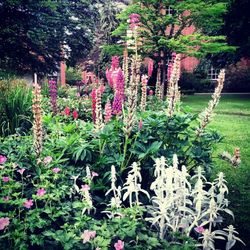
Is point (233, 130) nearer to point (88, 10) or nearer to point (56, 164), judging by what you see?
point (56, 164)

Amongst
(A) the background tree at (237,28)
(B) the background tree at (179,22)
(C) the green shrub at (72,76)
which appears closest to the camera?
(B) the background tree at (179,22)

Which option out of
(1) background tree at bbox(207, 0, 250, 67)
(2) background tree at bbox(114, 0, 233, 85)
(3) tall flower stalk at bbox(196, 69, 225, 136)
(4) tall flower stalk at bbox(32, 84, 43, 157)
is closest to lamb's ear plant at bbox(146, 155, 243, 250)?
(3) tall flower stalk at bbox(196, 69, 225, 136)

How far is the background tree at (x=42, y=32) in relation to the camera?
14.1m

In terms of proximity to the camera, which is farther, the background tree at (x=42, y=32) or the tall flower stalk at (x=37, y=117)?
the background tree at (x=42, y=32)

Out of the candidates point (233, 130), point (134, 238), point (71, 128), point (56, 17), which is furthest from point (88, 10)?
point (134, 238)

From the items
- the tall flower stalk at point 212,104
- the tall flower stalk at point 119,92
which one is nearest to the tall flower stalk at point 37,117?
the tall flower stalk at point 119,92

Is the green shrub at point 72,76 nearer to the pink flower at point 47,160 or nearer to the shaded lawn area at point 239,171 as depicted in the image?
the shaded lawn area at point 239,171

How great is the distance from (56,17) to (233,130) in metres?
9.91

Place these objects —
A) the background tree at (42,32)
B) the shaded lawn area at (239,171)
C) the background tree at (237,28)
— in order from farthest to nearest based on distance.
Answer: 1. the background tree at (237,28)
2. the background tree at (42,32)
3. the shaded lawn area at (239,171)

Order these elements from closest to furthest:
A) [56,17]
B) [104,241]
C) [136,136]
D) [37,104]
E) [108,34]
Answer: [104,241] < [37,104] < [136,136] < [56,17] < [108,34]

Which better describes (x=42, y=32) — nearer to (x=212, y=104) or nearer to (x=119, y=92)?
(x=119, y=92)

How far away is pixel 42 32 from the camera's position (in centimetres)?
1397

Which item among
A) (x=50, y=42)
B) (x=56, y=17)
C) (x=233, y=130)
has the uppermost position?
(x=56, y=17)

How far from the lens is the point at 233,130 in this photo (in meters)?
8.49
